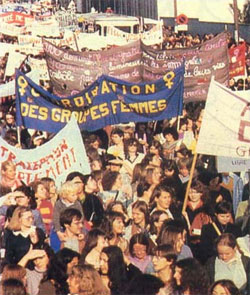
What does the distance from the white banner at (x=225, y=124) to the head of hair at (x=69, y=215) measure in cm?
103

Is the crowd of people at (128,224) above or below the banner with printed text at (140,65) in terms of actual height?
below

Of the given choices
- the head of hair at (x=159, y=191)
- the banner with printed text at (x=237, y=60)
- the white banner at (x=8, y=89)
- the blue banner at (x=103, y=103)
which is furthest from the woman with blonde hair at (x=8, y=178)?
the banner with printed text at (x=237, y=60)

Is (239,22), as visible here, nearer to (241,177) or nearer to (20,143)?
(241,177)

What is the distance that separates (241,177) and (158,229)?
27.6 inches

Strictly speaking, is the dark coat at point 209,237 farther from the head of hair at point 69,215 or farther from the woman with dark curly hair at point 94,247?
the head of hair at point 69,215

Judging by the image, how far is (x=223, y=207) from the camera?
27.0 feet

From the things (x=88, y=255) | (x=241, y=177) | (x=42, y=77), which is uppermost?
(x=42, y=77)

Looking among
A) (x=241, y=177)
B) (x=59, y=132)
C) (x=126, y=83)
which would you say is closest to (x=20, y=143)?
(x=59, y=132)

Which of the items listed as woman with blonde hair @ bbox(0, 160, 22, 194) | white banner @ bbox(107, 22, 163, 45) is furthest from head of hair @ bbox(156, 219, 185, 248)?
A: white banner @ bbox(107, 22, 163, 45)

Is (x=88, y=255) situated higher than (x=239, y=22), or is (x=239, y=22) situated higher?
(x=239, y=22)

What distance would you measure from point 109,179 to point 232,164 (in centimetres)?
90

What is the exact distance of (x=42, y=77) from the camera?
852 cm

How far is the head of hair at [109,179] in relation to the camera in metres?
8.31

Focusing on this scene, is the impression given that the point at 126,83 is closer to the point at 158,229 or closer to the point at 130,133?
the point at 130,133
